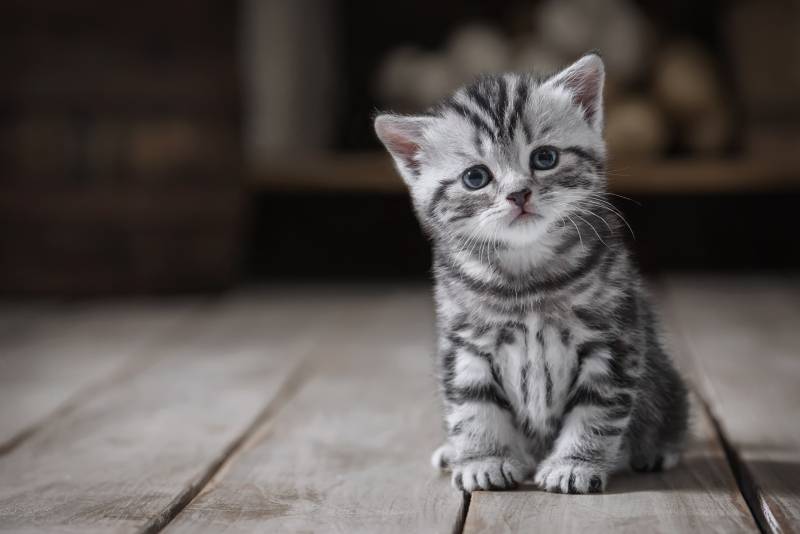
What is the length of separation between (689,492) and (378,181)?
189 centimetres

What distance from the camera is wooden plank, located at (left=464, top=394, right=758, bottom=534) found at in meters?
1.13

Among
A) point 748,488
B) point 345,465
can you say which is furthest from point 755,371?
point 345,465

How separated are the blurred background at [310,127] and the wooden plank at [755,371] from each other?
1.20 feet

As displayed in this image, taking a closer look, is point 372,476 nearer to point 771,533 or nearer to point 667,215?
point 771,533

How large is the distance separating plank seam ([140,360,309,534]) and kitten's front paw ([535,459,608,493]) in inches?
17.6

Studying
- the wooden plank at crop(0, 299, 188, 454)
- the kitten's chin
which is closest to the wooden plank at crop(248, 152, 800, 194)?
the wooden plank at crop(0, 299, 188, 454)

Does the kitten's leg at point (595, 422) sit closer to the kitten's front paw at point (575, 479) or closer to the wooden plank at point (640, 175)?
the kitten's front paw at point (575, 479)

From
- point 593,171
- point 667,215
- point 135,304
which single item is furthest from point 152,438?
point 667,215

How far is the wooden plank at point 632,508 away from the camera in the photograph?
1133mm

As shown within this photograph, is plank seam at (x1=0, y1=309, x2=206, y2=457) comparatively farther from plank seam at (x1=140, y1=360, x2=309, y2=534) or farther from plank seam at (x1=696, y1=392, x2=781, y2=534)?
plank seam at (x1=696, y1=392, x2=781, y2=534)

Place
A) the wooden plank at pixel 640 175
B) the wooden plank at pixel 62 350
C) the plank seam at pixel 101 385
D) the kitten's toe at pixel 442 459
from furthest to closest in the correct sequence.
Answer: the wooden plank at pixel 640 175, the wooden plank at pixel 62 350, the plank seam at pixel 101 385, the kitten's toe at pixel 442 459

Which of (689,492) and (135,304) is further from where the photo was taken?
(135,304)

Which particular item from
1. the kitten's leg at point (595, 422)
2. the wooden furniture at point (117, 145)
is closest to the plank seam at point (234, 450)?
the kitten's leg at point (595, 422)

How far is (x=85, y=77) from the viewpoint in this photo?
2.85 metres
